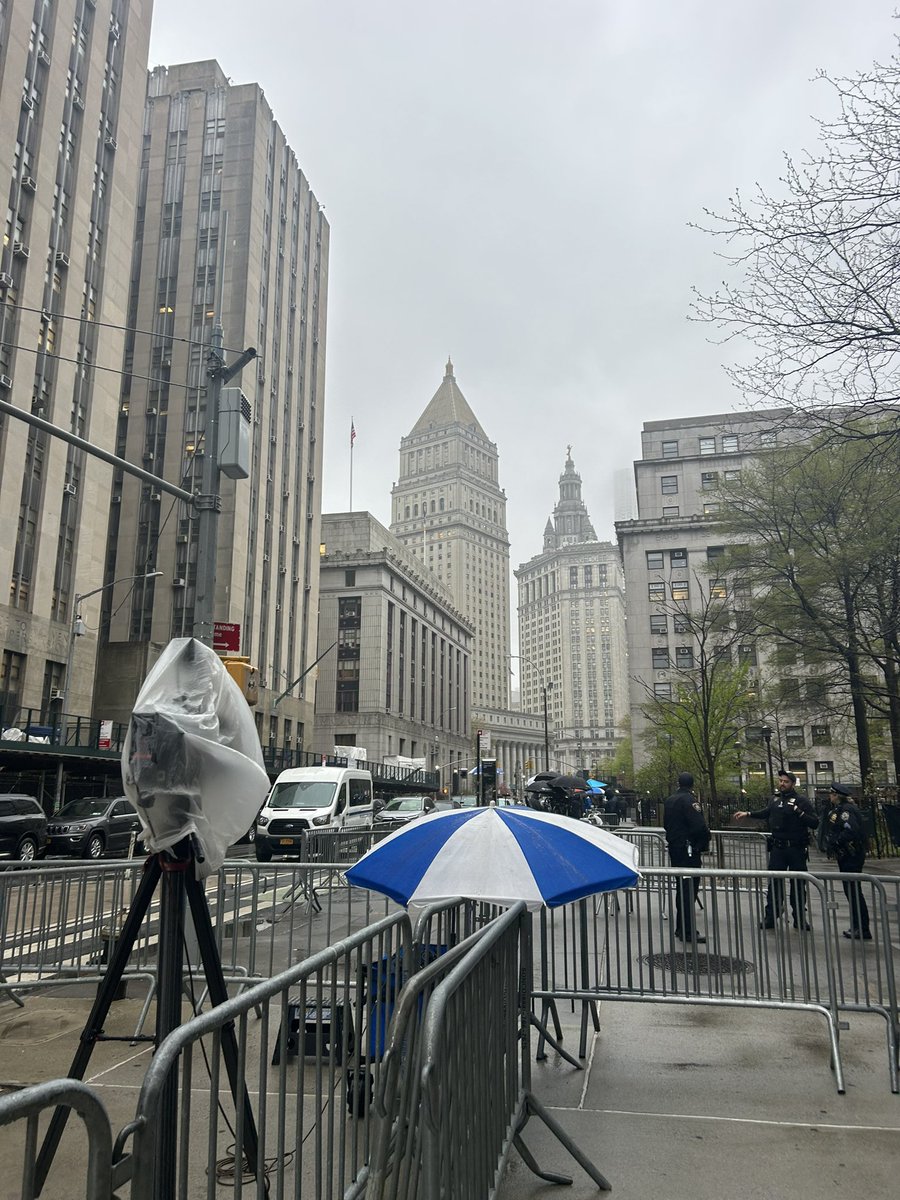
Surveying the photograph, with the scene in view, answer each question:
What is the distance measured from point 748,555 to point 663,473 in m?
62.9

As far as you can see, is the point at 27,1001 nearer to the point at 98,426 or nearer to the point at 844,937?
the point at 844,937

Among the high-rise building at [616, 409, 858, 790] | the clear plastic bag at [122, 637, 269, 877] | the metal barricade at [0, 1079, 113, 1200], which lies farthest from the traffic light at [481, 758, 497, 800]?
the high-rise building at [616, 409, 858, 790]

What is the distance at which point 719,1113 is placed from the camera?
5141 mm

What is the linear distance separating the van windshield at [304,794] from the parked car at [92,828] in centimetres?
439

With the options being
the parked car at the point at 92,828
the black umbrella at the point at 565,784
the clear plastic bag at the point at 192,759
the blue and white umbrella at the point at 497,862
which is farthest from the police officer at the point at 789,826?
the parked car at the point at 92,828

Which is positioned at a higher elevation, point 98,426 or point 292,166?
point 292,166

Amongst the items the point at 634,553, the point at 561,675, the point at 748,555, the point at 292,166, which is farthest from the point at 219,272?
the point at 561,675

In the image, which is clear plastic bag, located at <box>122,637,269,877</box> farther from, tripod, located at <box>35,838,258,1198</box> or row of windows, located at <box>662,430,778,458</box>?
row of windows, located at <box>662,430,778,458</box>

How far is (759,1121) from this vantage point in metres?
5.01

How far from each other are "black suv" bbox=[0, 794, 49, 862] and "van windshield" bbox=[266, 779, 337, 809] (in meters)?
7.08

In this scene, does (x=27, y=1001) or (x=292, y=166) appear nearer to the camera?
(x=27, y=1001)

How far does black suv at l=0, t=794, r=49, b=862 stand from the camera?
66.6 ft

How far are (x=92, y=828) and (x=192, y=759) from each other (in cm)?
2157

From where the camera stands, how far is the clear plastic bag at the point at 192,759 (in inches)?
154
